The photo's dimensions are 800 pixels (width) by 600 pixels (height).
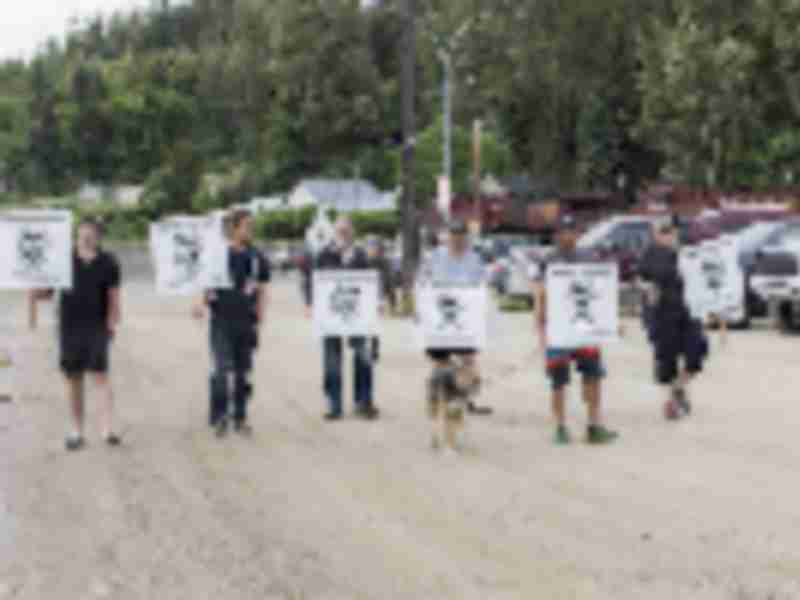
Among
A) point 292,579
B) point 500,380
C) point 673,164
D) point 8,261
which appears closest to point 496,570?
point 292,579

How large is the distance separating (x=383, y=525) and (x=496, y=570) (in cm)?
154

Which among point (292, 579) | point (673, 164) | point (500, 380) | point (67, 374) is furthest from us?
point (673, 164)

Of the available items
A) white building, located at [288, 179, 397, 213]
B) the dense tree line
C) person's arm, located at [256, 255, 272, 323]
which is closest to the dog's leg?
person's arm, located at [256, 255, 272, 323]

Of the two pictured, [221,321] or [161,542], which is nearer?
[161,542]

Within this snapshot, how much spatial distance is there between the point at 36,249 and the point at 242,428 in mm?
2259

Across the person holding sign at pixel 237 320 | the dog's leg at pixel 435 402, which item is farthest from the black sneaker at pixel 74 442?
the dog's leg at pixel 435 402

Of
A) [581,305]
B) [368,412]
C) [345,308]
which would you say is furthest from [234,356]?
[581,305]

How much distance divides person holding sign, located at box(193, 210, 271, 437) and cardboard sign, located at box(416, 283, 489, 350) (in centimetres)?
149

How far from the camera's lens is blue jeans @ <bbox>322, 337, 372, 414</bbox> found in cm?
1692

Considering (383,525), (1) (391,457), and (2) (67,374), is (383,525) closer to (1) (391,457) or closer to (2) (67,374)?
(1) (391,457)

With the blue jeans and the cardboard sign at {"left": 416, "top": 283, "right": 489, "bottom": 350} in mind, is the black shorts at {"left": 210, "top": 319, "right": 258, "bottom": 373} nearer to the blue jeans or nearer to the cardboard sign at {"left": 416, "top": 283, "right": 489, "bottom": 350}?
the blue jeans

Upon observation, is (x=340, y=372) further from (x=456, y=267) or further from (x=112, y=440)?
(x=112, y=440)

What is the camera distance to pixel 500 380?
21.3 metres

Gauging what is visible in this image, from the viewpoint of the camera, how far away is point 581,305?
1516 cm
